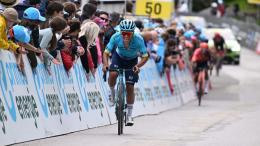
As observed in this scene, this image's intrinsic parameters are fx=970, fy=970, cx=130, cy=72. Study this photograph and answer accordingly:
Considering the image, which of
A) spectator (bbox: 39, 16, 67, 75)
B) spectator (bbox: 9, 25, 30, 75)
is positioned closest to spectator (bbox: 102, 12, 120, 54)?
spectator (bbox: 39, 16, 67, 75)

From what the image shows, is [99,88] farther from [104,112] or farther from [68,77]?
[68,77]

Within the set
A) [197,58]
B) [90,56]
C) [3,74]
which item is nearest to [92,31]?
[90,56]

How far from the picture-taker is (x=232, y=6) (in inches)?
3819

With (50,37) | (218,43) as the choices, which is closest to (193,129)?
(50,37)

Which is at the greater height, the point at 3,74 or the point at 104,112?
the point at 3,74

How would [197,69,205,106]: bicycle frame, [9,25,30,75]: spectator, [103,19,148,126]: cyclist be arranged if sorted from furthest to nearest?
[197,69,205,106]: bicycle frame, [103,19,148,126]: cyclist, [9,25,30,75]: spectator

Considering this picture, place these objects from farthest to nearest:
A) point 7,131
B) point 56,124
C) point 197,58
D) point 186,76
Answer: point 186,76 < point 197,58 < point 56,124 < point 7,131

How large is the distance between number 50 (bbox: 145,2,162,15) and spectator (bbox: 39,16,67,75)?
1207 centimetres

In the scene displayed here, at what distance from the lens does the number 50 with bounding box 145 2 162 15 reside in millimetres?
28234

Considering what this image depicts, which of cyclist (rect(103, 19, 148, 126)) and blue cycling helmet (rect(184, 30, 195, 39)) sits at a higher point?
cyclist (rect(103, 19, 148, 126))

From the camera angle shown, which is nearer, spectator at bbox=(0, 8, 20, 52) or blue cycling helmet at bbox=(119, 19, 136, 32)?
spectator at bbox=(0, 8, 20, 52)

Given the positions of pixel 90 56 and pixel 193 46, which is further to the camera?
pixel 193 46

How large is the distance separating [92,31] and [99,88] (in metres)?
1.33

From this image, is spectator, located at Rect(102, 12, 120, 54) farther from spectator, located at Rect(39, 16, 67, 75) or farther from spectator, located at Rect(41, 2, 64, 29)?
spectator, located at Rect(39, 16, 67, 75)
